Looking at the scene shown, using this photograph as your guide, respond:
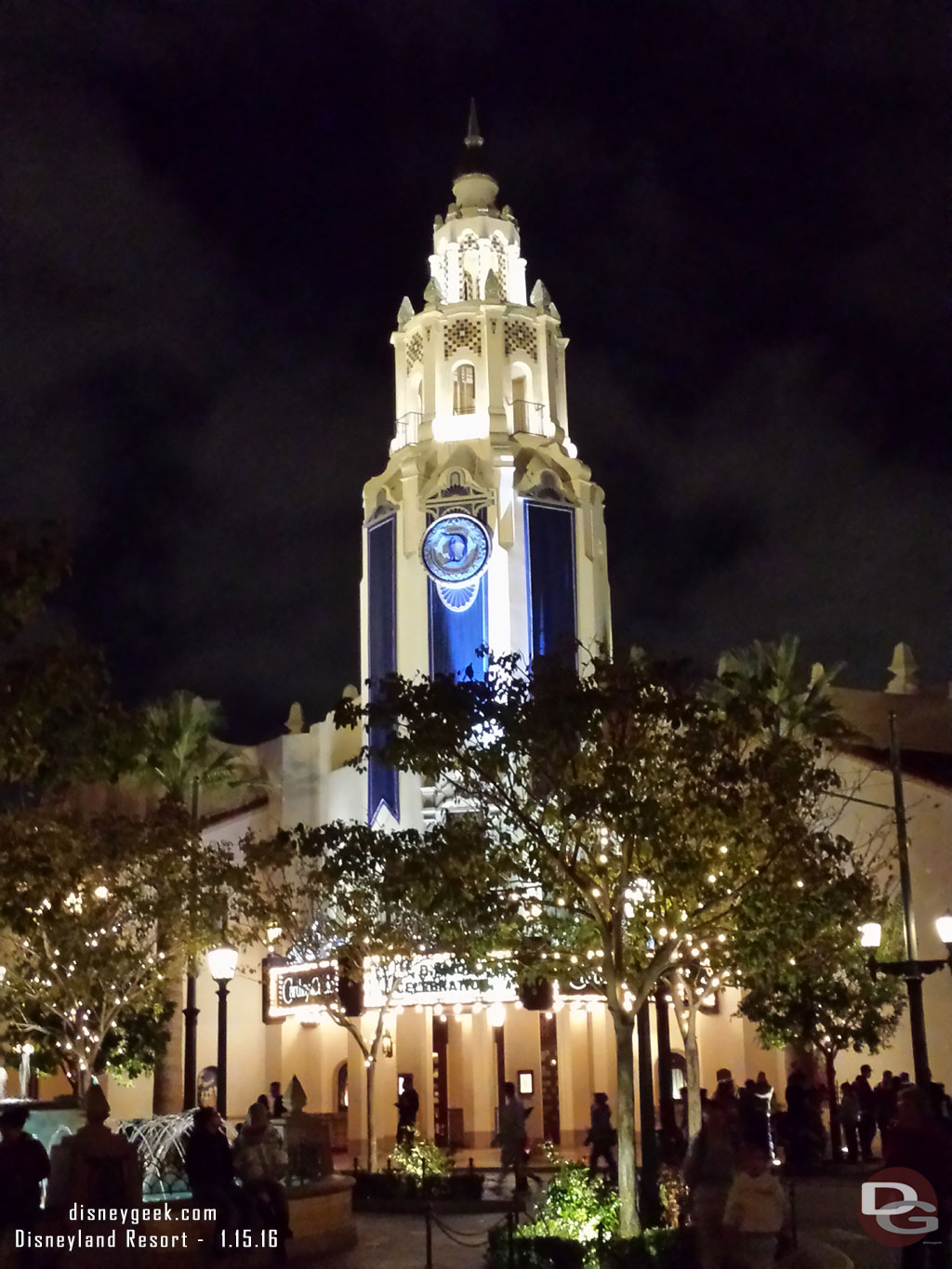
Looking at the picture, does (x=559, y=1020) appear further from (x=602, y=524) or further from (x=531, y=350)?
(x=531, y=350)

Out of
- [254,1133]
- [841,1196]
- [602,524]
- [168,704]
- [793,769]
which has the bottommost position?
[841,1196]

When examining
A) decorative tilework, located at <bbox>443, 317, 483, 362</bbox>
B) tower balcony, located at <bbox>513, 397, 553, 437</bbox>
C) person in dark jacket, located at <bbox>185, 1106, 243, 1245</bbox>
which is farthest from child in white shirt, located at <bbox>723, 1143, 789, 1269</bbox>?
decorative tilework, located at <bbox>443, 317, 483, 362</bbox>

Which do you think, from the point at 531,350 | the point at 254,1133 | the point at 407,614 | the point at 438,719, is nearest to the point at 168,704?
the point at 407,614

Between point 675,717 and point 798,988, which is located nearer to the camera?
point 675,717

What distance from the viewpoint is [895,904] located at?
3244cm

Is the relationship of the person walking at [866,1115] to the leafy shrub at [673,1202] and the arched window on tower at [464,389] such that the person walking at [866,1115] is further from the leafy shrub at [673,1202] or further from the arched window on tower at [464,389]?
the arched window on tower at [464,389]

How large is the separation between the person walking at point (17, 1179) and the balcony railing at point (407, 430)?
40.0 metres

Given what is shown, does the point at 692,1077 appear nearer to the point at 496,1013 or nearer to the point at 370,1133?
the point at 370,1133

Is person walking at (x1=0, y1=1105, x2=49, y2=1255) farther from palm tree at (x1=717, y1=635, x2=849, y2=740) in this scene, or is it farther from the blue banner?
the blue banner

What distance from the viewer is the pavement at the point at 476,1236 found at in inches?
590

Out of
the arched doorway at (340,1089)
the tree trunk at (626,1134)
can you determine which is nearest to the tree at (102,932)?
the tree trunk at (626,1134)

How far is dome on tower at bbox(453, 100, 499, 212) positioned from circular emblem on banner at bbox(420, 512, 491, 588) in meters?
15.0

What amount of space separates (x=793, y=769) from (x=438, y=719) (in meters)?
4.42

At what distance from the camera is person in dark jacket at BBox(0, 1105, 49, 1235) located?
9805mm
